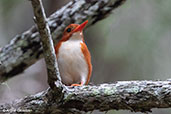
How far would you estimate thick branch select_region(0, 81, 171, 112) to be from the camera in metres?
2.45

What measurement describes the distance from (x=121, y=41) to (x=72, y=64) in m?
2.86

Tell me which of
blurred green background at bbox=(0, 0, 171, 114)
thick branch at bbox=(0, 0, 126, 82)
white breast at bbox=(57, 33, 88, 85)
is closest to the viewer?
white breast at bbox=(57, 33, 88, 85)

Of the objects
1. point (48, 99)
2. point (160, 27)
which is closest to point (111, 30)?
point (160, 27)

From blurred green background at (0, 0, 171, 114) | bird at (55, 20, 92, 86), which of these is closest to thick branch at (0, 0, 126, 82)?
bird at (55, 20, 92, 86)

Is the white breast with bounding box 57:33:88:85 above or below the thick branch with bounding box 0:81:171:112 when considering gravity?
above

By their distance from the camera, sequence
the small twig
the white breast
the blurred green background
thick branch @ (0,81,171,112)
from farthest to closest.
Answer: the blurred green background → the white breast → thick branch @ (0,81,171,112) → the small twig

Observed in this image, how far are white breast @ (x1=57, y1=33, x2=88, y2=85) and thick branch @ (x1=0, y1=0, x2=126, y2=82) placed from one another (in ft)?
2.32

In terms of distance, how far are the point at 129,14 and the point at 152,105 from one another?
4.51 metres

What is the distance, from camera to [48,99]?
2.74m

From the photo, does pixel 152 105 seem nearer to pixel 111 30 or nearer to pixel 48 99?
pixel 48 99

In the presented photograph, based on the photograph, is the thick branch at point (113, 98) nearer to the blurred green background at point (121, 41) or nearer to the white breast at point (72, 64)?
the white breast at point (72, 64)

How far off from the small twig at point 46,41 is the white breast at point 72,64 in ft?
3.25

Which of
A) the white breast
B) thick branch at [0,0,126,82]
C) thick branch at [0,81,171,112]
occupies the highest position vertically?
thick branch at [0,0,126,82]

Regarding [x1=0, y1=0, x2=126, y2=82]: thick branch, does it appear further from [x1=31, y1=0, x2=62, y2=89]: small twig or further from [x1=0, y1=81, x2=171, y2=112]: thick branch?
[x1=31, y1=0, x2=62, y2=89]: small twig
